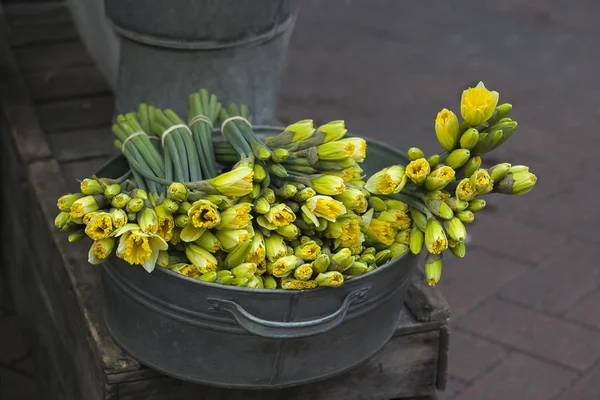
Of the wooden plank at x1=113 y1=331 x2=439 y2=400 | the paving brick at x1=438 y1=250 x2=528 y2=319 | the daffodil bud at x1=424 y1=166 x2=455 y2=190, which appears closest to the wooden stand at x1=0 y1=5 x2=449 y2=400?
the wooden plank at x1=113 y1=331 x2=439 y2=400

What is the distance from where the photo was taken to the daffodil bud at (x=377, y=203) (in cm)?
158

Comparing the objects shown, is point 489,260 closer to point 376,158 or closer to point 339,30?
point 376,158

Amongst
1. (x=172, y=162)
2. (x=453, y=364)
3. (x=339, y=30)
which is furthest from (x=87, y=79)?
(x=339, y=30)

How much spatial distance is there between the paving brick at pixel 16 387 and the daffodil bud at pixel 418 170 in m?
1.42

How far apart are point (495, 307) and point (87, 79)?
4.61 feet

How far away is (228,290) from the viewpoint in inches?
54.7

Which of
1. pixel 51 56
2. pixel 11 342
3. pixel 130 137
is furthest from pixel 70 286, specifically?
pixel 51 56

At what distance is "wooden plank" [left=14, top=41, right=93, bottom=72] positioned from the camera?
2740 mm

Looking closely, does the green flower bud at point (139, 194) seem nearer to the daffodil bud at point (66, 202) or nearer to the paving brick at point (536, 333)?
the daffodil bud at point (66, 202)

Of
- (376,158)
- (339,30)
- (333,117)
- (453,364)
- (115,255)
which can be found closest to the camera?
(115,255)

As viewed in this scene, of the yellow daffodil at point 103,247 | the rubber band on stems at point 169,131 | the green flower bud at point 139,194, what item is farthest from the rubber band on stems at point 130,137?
the yellow daffodil at point 103,247

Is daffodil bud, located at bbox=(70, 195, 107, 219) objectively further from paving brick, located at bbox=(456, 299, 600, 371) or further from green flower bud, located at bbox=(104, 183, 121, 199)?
paving brick, located at bbox=(456, 299, 600, 371)

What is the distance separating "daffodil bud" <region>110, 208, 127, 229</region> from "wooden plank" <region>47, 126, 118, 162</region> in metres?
0.91

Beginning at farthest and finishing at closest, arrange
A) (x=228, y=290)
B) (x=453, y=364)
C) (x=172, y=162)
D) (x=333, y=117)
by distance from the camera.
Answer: (x=333, y=117) < (x=453, y=364) < (x=172, y=162) < (x=228, y=290)
